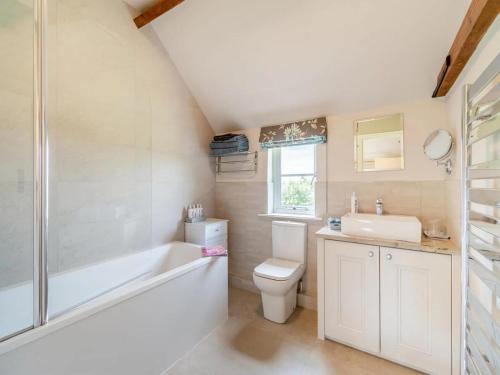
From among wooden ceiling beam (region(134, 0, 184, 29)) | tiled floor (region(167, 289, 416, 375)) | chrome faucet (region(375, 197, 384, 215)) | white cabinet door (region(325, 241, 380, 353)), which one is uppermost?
wooden ceiling beam (region(134, 0, 184, 29))

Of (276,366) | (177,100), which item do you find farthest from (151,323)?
(177,100)

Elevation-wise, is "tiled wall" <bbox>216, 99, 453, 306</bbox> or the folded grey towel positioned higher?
the folded grey towel

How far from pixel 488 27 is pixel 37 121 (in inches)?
88.2

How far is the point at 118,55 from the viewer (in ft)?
6.46

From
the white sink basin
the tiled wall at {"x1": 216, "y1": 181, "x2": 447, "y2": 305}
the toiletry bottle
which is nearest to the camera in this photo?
the white sink basin

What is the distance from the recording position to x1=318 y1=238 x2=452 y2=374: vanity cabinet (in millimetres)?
1474

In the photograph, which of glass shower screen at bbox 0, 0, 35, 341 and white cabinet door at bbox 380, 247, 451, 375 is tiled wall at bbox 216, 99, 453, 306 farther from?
glass shower screen at bbox 0, 0, 35, 341

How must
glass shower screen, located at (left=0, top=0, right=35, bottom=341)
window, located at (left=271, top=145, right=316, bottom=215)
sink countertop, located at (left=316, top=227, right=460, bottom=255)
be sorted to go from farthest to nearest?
window, located at (left=271, top=145, right=316, bottom=215), sink countertop, located at (left=316, top=227, right=460, bottom=255), glass shower screen, located at (left=0, top=0, right=35, bottom=341)

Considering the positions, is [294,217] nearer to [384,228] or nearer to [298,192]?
[298,192]

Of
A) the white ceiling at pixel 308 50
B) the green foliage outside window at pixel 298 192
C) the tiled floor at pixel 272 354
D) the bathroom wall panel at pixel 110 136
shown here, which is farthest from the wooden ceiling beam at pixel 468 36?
the bathroom wall panel at pixel 110 136

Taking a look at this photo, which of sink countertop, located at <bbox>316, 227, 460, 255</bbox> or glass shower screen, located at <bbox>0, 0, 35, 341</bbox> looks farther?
sink countertop, located at <bbox>316, 227, 460, 255</bbox>

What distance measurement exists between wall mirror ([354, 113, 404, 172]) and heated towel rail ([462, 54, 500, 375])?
739mm

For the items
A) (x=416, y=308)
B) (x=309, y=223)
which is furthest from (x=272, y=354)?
(x=309, y=223)

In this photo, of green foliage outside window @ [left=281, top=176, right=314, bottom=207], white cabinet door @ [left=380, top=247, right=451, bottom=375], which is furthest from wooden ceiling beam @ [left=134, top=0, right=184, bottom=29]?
white cabinet door @ [left=380, top=247, right=451, bottom=375]
